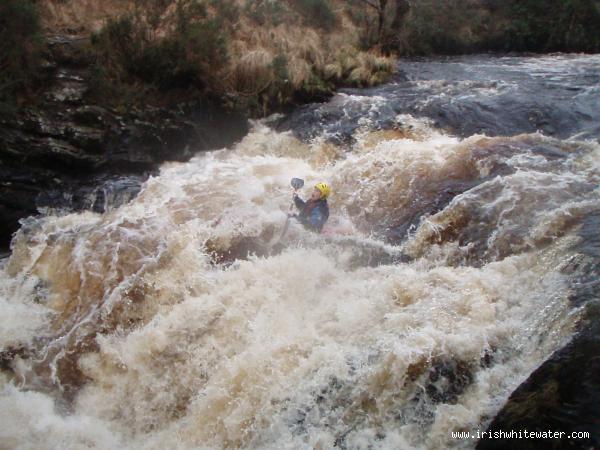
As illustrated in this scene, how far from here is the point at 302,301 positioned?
18.9 feet

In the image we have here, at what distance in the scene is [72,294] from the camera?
614 cm

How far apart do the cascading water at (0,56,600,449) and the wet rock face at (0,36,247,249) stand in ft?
1.72

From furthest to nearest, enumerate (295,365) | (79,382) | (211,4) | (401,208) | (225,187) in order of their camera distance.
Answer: (211,4) < (225,187) < (401,208) < (79,382) < (295,365)

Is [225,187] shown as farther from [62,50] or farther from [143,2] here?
[143,2]

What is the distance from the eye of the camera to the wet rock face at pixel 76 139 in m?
7.93

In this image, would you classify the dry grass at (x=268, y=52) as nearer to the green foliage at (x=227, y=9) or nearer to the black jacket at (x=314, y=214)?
the green foliage at (x=227, y=9)

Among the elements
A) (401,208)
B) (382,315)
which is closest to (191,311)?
(382,315)

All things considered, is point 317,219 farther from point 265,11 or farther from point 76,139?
point 265,11

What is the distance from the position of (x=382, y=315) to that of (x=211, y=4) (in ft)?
28.4

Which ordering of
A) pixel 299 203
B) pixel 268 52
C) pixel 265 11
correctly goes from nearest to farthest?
pixel 299 203 → pixel 268 52 → pixel 265 11

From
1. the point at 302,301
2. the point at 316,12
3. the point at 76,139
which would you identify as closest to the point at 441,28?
the point at 316,12

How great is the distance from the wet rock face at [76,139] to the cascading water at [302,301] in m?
0.52

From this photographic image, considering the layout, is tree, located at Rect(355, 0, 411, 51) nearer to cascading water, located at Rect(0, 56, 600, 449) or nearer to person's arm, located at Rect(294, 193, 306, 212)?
cascading water, located at Rect(0, 56, 600, 449)

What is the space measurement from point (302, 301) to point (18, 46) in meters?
6.16
